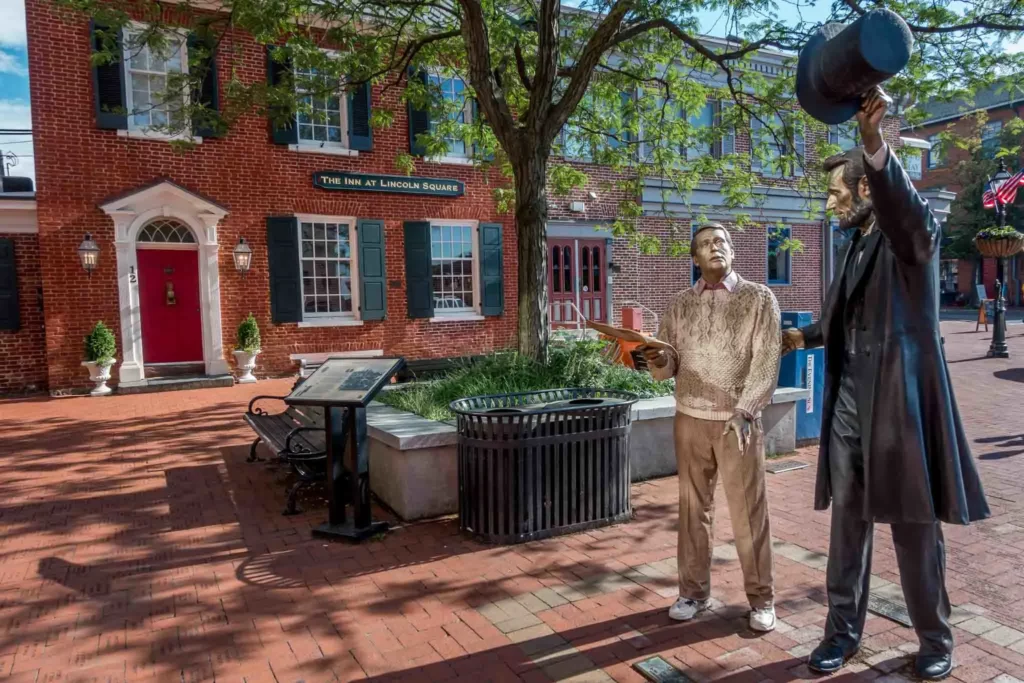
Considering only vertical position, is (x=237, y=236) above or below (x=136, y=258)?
above

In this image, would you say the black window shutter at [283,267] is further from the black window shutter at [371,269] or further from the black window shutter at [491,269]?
the black window shutter at [491,269]

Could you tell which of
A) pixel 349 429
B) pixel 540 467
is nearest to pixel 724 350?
pixel 540 467

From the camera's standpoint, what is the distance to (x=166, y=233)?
1238 centimetres

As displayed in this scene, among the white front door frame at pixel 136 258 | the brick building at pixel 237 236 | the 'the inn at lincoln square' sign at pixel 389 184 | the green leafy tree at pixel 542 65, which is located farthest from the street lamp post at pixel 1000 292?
the white front door frame at pixel 136 258

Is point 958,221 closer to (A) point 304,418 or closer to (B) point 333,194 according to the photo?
(B) point 333,194

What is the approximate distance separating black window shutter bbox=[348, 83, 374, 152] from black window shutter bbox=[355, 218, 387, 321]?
1.39 metres

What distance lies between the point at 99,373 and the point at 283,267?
340cm

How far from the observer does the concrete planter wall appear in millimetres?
5086

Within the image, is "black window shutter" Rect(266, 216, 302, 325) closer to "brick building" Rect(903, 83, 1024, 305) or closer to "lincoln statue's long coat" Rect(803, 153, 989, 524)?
"lincoln statue's long coat" Rect(803, 153, 989, 524)

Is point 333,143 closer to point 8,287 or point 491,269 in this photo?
point 491,269

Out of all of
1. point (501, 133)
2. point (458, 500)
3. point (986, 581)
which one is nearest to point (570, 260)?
point (501, 133)

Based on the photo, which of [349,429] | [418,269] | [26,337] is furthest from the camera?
[418,269]

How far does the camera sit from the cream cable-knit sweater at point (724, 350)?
3.24 meters

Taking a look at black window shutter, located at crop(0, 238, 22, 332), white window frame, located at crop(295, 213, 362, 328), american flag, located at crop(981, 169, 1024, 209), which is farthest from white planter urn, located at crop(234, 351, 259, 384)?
american flag, located at crop(981, 169, 1024, 209)
